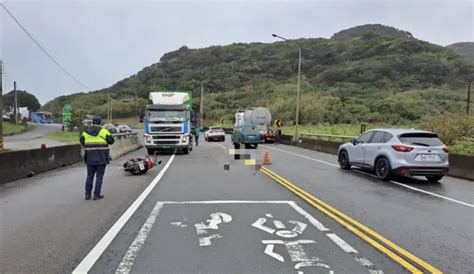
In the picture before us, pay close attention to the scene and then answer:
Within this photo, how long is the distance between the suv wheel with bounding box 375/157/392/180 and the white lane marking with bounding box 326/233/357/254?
7.68 m

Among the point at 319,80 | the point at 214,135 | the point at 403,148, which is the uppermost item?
the point at 319,80

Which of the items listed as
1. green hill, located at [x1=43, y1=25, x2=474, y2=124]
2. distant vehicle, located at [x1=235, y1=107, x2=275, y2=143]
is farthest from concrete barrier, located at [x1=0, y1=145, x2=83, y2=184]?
green hill, located at [x1=43, y1=25, x2=474, y2=124]

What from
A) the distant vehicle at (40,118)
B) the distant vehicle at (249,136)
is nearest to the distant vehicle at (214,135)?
the distant vehicle at (249,136)

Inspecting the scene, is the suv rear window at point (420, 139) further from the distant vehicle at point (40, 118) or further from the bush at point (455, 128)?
the distant vehicle at point (40, 118)

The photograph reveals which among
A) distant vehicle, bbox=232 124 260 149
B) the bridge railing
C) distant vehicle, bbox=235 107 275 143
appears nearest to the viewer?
the bridge railing

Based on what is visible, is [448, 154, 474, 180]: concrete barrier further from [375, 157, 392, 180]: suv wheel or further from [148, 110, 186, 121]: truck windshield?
[148, 110, 186, 121]: truck windshield

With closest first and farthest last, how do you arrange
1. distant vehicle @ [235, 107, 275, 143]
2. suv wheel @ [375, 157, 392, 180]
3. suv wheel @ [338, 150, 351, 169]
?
suv wheel @ [375, 157, 392, 180] < suv wheel @ [338, 150, 351, 169] < distant vehicle @ [235, 107, 275, 143]

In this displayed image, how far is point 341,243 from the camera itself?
20.7 feet

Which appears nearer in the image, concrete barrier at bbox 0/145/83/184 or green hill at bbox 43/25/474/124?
concrete barrier at bbox 0/145/83/184

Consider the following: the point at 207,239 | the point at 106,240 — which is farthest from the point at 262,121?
the point at 106,240

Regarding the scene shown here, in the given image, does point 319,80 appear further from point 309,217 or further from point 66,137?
point 309,217

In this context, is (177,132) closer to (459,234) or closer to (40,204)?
(40,204)

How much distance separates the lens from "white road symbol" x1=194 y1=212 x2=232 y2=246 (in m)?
6.47

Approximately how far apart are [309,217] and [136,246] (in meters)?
3.22
